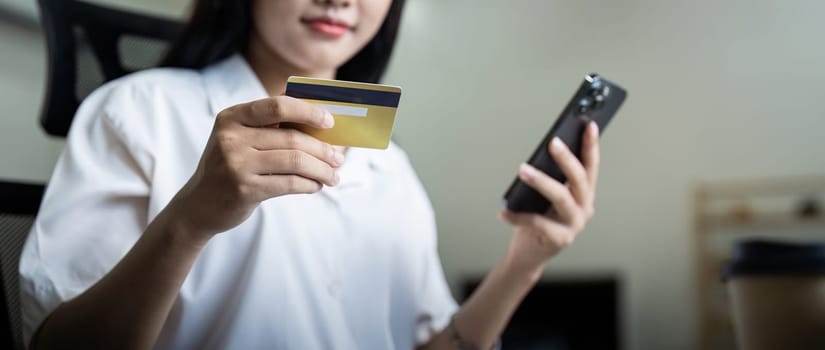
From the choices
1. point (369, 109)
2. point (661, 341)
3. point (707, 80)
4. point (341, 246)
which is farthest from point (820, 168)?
point (369, 109)

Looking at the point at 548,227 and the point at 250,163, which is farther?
the point at 548,227

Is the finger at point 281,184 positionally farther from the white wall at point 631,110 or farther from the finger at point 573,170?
the white wall at point 631,110

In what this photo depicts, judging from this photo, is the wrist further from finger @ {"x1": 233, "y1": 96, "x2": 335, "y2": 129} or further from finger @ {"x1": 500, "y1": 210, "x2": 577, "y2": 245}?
finger @ {"x1": 233, "y1": 96, "x2": 335, "y2": 129}

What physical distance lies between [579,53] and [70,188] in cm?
237

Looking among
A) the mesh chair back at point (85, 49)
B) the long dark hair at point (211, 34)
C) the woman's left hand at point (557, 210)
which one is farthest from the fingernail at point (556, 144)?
the mesh chair back at point (85, 49)

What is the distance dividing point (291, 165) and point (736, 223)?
2.48 metres

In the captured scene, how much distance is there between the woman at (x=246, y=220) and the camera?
52 cm

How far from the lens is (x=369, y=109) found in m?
0.54

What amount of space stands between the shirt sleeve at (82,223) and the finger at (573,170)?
419mm

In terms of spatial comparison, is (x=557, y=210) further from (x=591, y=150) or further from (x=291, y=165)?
(x=291, y=165)

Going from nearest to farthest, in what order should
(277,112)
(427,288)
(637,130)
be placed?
(277,112), (427,288), (637,130)

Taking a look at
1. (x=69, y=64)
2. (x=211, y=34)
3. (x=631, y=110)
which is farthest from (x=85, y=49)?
(x=631, y=110)

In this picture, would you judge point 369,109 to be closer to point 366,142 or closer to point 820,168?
point 366,142

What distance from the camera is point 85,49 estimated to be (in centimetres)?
87
